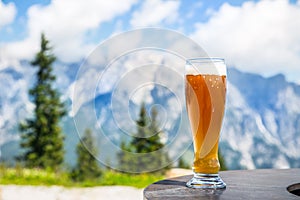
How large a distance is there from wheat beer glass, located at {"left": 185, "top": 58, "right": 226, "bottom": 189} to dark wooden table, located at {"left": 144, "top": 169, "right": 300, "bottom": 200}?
2.2 inches

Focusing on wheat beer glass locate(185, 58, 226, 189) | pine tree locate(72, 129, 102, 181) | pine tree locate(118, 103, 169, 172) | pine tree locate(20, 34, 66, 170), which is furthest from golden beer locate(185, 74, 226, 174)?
pine tree locate(20, 34, 66, 170)

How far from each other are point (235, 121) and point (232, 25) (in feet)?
5.71

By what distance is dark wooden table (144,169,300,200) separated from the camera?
94 cm

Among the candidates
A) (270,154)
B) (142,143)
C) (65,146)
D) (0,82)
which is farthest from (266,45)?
(0,82)

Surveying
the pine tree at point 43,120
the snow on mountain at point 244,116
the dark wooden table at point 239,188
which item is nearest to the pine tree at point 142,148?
the snow on mountain at point 244,116

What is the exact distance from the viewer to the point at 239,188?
1.03 metres

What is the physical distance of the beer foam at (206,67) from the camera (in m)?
1.08

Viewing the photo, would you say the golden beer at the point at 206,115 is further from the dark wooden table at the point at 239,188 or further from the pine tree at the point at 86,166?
the pine tree at the point at 86,166

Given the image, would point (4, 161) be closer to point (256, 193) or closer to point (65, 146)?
point (65, 146)

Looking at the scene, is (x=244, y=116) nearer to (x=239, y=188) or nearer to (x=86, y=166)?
(x=86, y=166)

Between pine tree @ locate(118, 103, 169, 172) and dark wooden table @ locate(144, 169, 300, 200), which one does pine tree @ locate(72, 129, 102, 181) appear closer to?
pine tree @ locate(118, 103, 169, 172)

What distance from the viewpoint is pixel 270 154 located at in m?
8.41

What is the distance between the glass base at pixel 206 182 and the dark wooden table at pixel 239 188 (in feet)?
0.05

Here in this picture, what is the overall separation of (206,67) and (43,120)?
623 centimetres
